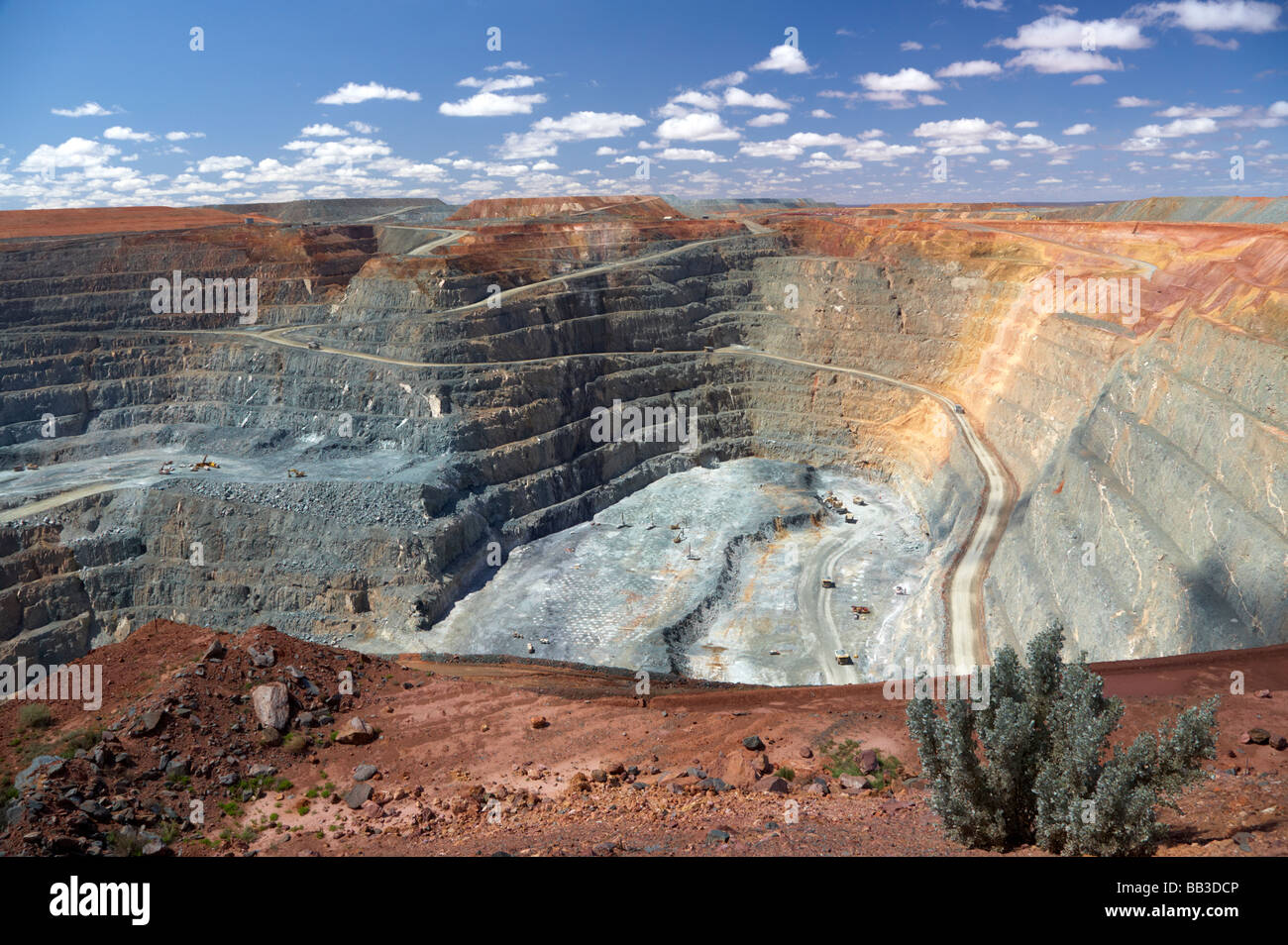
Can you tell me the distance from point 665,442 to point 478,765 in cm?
4489

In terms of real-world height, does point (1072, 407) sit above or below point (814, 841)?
above

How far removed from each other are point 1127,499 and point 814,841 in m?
25.5

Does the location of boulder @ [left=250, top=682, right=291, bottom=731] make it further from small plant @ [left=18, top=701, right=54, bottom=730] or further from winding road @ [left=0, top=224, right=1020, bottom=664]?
winding road @ [left=0, top=224, right=1020, bottom=664]

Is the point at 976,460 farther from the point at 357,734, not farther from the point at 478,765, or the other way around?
the point at 357,734

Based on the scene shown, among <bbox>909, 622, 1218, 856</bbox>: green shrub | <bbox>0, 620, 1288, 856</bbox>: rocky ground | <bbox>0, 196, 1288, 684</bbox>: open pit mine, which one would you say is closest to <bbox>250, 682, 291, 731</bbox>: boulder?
<bbox>0, 620, 1288, 856</bbox>: rocky ground

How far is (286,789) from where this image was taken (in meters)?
14.8

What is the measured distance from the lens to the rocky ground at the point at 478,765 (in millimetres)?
12109

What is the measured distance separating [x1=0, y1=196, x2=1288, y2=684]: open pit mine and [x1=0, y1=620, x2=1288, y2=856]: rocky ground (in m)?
13.3

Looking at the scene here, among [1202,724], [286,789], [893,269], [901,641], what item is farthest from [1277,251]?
[286,789]

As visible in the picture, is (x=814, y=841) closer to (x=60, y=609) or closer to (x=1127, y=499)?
(x=1127, y=499)

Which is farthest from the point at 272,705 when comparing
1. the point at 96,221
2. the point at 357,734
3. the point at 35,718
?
the point at 96,221

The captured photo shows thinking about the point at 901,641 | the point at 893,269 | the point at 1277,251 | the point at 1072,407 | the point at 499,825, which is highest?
the point at 893,269

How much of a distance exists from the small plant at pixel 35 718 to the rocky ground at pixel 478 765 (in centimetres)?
4

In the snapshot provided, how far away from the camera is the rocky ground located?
39.7ft
